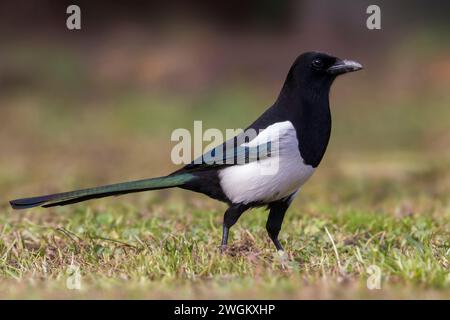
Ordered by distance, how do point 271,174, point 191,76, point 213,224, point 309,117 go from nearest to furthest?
point 271,174 < point 309,117 < point 213,224 < point 191,76

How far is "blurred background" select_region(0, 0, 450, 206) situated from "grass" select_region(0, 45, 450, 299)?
68 millimetres

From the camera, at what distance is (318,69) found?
448cm

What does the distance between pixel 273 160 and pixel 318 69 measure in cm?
61

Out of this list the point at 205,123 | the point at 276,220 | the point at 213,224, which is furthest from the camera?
the point at 205,123

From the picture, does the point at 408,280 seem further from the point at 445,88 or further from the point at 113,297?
the point at 445,88

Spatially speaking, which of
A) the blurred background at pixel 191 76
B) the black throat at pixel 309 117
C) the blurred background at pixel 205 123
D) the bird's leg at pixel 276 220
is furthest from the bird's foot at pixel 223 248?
the blurred background at pixel 191 76

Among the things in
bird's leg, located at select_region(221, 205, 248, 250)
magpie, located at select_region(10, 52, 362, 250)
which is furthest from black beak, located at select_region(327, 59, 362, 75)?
bird's leg, located at select_region(221, 205, 248, 250)

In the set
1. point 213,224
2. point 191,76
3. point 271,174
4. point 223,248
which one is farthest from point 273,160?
point 191,76

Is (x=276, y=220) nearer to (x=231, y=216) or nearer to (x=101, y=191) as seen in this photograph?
(x=231, y=216)

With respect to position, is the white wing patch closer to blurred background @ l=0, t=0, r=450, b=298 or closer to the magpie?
the magpie

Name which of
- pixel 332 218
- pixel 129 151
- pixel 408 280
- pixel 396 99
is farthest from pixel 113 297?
pixel 396 99

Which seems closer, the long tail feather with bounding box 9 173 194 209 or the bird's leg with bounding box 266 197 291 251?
the long tail feather with bounding box 9 173 194 209

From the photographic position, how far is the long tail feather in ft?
14.2

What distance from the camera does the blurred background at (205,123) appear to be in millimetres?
4250
